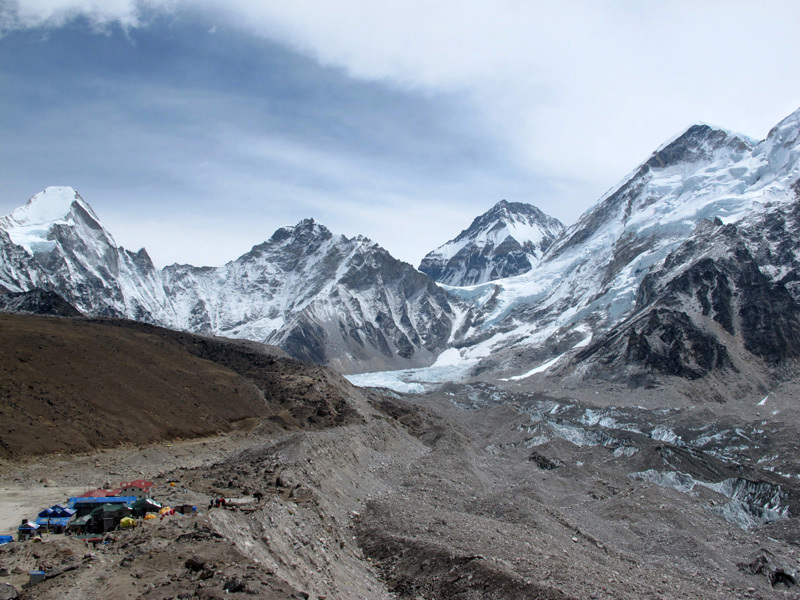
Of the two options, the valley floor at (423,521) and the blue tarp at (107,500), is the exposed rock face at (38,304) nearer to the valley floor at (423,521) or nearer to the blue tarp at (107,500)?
the valley floor at (423,521)

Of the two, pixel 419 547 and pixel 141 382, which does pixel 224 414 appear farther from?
pixel 419 547

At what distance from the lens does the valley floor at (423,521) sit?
20047 mm

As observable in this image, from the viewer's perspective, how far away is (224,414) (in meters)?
67.2

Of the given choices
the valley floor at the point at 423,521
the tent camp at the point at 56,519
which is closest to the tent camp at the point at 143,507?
the valley floor at the point at 423,521

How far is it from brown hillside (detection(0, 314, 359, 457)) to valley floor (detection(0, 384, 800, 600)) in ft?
10.5

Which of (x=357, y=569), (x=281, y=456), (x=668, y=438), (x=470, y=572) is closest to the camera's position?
(x=470, y=572)

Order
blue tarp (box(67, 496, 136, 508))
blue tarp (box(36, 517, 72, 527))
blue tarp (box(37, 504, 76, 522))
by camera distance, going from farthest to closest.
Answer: blue tarp (box(37, 504, 76, 522)), blue tarp (box(67, 496, 136, 508)), blue tarp (box(36, 517, 72, 527))

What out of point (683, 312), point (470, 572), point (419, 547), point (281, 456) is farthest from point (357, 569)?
point (683, 312)

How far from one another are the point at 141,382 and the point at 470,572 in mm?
47143

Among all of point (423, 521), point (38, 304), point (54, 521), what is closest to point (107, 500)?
point (54, 521)

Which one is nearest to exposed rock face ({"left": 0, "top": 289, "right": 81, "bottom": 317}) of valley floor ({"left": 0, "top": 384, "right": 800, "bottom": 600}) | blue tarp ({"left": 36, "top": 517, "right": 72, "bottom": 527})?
valley floor ({"left": 0, "top": 384, "right": 800, "bottom": 600})

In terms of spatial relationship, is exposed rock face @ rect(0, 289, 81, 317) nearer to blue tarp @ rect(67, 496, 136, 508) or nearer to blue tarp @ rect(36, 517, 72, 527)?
blue tarp @ rect(67, 496, 136, 508)

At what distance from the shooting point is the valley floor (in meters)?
20.0

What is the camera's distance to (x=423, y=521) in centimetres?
3625
